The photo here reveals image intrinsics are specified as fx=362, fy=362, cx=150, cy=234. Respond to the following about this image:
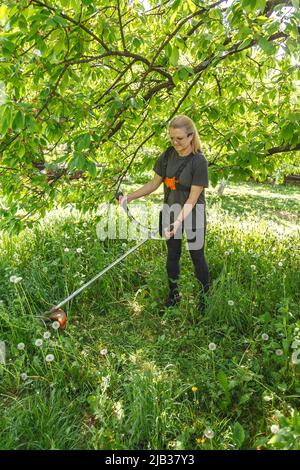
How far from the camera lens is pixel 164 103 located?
156 inches

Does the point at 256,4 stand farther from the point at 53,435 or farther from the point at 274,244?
the point at 274,244

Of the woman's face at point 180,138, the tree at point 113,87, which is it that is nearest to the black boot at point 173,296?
the tree at point 113,87

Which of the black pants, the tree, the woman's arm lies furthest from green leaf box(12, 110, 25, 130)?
the black pants

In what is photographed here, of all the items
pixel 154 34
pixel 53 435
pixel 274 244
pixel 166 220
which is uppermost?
pixel 154 34

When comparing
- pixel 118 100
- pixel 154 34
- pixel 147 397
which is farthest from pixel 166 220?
pixel 154 34

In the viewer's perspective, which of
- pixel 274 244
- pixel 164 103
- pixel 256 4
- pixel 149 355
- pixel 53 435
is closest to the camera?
pixel 256 4

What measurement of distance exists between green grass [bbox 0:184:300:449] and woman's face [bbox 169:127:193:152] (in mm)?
1256

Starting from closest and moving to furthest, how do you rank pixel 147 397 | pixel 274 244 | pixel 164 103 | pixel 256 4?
pixel 256 4
pixel 147 397
pixel 164 103
pixel 274 244

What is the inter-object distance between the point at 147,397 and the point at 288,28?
2490mm

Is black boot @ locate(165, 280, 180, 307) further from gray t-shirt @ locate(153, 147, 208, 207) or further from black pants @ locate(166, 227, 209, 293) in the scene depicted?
gray t-shirt @ locate(153, 147, 208, 207)

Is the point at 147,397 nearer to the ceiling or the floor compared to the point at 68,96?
nearer to the floor

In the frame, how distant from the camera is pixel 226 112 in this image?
3.72 metres

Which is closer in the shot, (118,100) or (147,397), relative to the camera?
(147,397)

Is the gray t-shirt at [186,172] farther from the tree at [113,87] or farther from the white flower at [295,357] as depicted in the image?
the white flower at [295,357]
